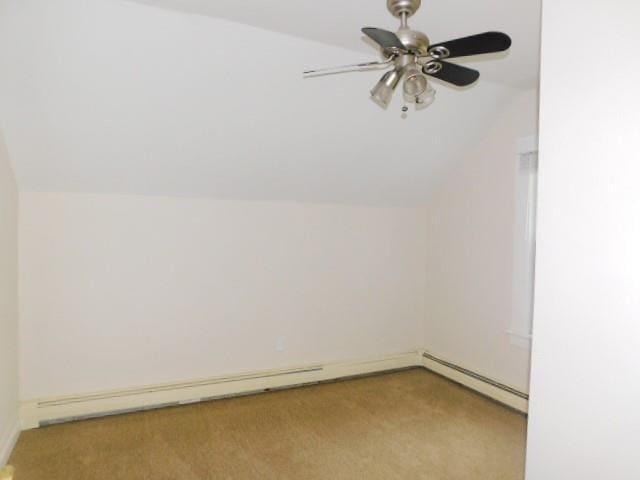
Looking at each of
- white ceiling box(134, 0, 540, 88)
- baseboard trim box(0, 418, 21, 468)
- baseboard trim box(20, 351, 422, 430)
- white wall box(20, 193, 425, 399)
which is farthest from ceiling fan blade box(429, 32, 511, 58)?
baseboard trim box(0, 418, 21, 468)

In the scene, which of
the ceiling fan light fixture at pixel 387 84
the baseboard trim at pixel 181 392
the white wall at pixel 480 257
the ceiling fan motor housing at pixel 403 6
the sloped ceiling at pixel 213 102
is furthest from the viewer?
the white wall at pixel 480 257

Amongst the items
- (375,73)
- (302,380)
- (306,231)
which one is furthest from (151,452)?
(375,73)

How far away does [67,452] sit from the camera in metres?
2.63

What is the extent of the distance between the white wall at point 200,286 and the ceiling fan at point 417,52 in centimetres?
201

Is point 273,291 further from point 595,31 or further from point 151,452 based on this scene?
point 595,31

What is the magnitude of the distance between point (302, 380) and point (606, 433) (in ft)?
10.0

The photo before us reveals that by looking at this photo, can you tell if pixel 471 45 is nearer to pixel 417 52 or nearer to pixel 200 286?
pixel 417 52

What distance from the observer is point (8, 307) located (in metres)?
2.67

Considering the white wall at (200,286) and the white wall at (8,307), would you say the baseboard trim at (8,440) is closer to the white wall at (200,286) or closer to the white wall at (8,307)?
the white wall at (8,307)

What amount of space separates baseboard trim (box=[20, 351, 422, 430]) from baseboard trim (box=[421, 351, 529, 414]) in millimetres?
365

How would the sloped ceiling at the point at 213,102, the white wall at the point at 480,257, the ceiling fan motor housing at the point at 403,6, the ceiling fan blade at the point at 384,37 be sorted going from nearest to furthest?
1. the ceiling fan blade at the point at 384,37
2. the ceiling fan motor housing at the point at 403,6
3. the sloped ceiling at the point at 213,102
4. the white wall at the point at 480,257

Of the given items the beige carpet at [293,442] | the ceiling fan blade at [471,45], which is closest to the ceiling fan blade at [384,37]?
the ceiling fan blade at [471,45]

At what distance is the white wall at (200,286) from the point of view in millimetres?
3031

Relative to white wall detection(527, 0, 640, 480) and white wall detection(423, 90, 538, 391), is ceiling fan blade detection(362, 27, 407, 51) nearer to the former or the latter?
white wall detection(527, 0, 640, 480)
